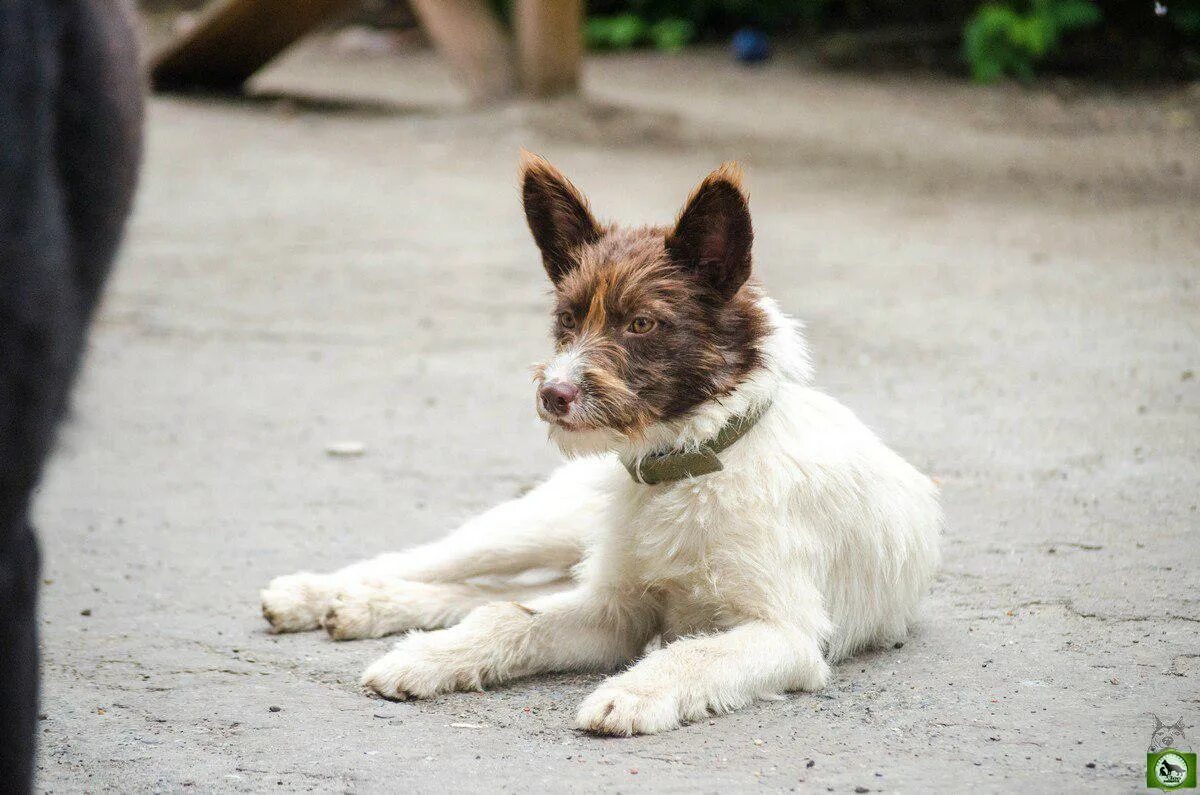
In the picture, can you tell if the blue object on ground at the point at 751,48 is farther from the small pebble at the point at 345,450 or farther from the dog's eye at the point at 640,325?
the dog's eye at the point at 640,325

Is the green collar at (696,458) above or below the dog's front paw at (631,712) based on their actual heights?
above

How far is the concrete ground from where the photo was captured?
3.33 meters

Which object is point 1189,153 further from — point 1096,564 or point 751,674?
point 751,674

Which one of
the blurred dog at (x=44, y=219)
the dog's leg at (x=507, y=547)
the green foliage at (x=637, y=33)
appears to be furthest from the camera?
the green foliage at (x=637, y=33)

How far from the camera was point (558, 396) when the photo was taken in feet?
11.3

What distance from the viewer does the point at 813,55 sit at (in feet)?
65.2

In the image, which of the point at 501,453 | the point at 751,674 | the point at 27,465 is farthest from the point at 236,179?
the point at 27,465

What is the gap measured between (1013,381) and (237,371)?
3.96 m

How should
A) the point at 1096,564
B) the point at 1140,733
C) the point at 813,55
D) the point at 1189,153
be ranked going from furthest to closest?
the point at 813,55, the point at 1189,153, the point at 1096,564, the point at 1140,733

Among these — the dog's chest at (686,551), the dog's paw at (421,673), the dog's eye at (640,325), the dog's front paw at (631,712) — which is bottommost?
the dog's paw at (421,673)

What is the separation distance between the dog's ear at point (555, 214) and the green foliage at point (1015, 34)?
15092 millimetres

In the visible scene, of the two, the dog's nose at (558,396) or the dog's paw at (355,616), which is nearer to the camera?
the dog's nose at (558,396)

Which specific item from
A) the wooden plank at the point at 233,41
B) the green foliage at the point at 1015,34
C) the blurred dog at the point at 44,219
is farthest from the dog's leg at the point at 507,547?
the green foliage at the point at 1015,34

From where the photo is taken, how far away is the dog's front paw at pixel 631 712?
3328 mm
